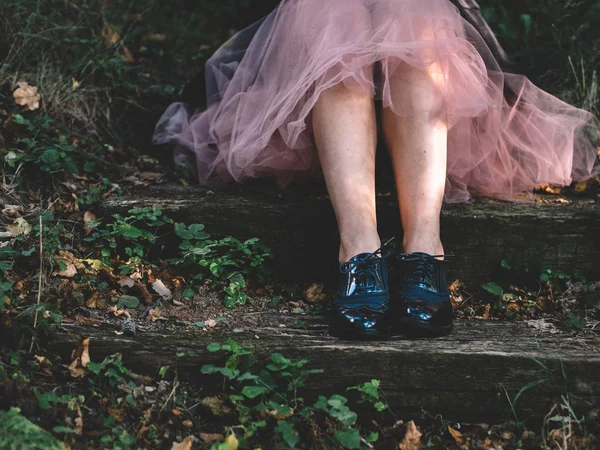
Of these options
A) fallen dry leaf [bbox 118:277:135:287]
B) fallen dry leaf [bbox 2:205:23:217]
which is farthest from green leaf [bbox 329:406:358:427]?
fallen dry leaf [bbox 2:205:23:217]

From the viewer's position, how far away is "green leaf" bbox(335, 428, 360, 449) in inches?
60.7

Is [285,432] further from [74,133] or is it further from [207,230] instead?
[74,133]

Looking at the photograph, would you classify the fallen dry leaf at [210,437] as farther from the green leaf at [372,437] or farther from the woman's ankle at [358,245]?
the woman's ankle at [358,245]

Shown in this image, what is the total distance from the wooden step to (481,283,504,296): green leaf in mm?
64

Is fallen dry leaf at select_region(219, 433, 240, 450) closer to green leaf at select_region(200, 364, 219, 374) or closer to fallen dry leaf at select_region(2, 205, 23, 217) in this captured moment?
green leaf at select_region(200, 364, 219, 374)

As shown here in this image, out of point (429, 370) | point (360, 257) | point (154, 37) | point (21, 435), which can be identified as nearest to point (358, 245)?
point (360, 257)

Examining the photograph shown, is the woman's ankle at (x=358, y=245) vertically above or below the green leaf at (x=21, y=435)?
above

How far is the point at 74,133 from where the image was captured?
2.73 meters

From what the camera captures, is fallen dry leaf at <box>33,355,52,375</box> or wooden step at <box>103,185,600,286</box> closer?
fallen dry leaf at <box>33,355,52,375</box>

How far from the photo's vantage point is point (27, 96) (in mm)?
2727

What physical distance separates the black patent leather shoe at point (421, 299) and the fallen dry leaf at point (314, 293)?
0.35 m

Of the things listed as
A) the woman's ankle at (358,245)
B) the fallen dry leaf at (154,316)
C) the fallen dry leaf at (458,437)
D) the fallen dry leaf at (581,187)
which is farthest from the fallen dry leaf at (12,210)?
the fallen dry leaf at (581,187)

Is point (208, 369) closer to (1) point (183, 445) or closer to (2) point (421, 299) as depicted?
(1) point (183, 445)

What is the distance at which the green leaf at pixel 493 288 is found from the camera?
2252 mm
